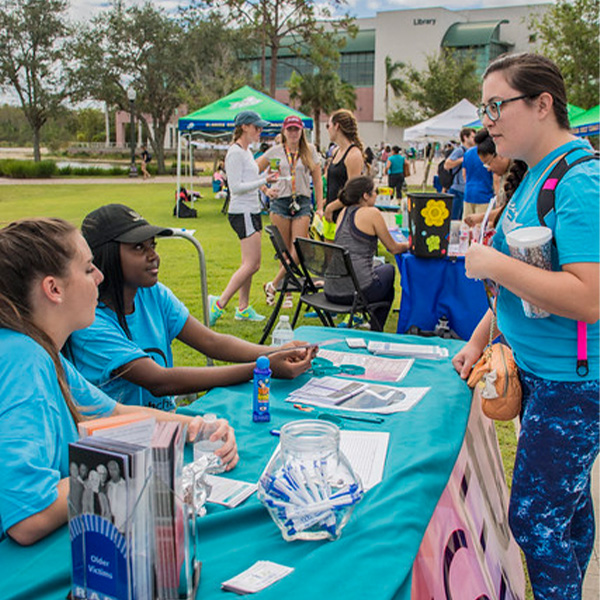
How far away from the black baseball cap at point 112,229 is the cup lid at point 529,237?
3.94 ft

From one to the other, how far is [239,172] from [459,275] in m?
2.36

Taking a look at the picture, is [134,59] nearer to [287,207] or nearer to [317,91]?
[317,91]

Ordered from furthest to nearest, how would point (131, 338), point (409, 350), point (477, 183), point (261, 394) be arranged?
point (477, 183)
point (409, 350)
point (131, 338)
point (261, 394)

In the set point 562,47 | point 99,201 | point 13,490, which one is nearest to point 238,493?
point 13,490

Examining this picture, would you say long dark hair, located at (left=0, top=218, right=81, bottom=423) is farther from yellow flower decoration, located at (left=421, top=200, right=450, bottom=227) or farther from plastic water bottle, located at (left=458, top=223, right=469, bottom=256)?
plastic water bottle, located at (left=458, top=223, right=469, bottom=256)

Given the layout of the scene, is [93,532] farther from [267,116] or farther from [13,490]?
[267,116]

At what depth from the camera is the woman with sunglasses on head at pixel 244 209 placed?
5.89 metres

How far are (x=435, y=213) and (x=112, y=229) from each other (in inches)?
123

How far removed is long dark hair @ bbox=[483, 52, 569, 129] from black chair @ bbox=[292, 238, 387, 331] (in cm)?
271

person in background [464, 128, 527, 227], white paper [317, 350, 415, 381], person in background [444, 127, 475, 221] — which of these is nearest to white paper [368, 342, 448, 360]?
white paper [317, 350, 415, 381]

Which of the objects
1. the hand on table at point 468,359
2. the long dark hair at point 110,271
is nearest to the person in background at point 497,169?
the hand on table at point 468,359

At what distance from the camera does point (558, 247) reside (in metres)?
1.61

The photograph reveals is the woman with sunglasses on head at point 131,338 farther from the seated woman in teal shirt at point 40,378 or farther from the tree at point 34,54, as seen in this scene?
the tree at point 34,54

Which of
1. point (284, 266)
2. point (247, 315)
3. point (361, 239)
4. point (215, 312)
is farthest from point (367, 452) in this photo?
point (247, 315)
